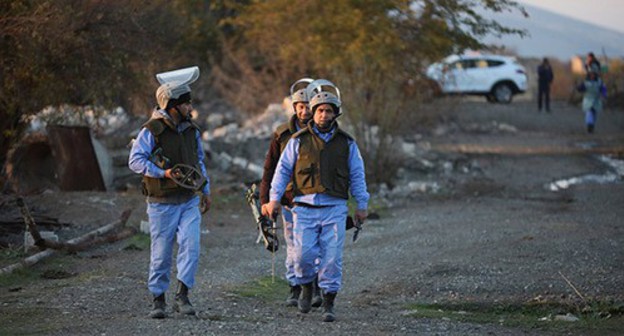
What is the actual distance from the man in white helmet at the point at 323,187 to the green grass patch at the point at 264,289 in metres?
1.32

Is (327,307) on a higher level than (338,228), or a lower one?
lower

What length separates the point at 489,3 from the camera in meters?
28.1

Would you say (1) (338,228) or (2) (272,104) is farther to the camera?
(2) (272,104)

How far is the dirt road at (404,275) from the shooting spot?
31.0 ft

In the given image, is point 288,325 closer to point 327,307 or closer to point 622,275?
point 327,307

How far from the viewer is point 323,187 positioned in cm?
966

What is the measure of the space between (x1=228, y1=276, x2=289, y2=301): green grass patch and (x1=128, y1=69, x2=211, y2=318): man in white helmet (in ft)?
5.20

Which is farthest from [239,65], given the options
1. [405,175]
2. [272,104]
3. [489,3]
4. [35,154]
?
[35,154]

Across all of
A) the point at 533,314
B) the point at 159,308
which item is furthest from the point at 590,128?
the point at 159,308

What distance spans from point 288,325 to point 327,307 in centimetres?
48

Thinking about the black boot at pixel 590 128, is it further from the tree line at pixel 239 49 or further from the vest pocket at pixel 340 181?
the vest pocket at pixel 340 181

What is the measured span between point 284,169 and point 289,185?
39 cm

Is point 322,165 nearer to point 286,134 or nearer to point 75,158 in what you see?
point 286,134

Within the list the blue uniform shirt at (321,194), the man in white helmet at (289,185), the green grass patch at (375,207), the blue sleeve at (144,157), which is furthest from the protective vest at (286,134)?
the green grass patch at (375,207)
